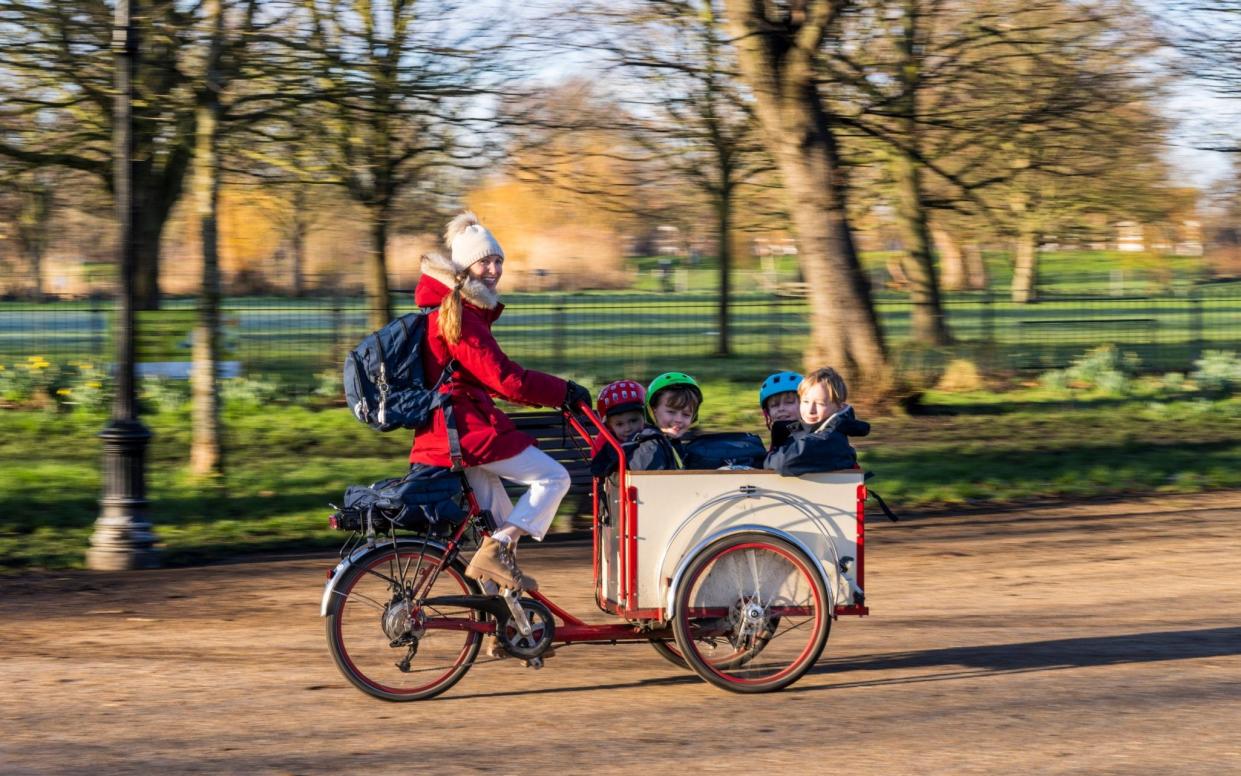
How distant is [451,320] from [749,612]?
1.67m

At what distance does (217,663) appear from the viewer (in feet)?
21.0

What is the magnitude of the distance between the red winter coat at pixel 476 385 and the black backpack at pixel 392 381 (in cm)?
6

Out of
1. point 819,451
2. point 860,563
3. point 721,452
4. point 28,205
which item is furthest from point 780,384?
point 28,205

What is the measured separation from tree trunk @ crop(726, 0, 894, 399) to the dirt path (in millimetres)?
6044

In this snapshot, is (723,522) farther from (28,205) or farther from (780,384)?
(28,205)

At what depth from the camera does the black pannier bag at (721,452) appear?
604cm

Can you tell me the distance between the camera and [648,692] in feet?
19.5

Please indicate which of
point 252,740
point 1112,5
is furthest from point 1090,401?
point 252,740

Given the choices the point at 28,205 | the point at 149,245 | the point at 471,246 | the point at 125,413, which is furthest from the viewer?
the point at 28,205

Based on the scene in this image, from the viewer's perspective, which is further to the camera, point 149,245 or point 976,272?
point 976,272

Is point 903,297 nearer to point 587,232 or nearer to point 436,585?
point 587,232

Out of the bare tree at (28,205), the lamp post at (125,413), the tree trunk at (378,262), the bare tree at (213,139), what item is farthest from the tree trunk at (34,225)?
the lamp post at (125,413)

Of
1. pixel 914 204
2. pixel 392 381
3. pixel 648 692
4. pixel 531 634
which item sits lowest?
pixel 648 692

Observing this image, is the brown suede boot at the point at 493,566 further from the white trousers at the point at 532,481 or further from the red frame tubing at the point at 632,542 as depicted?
the red frame tubing at the point at 632,542
